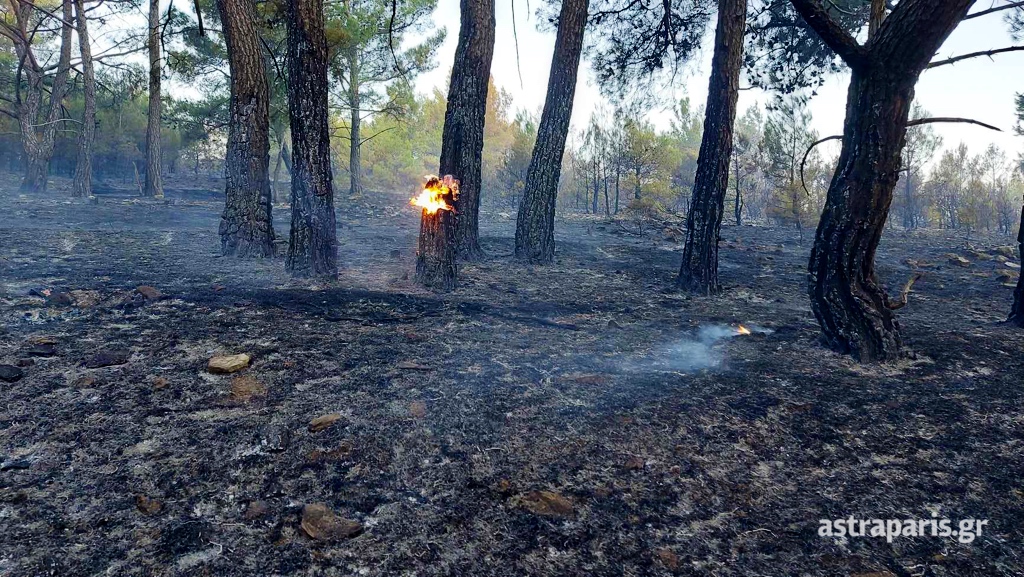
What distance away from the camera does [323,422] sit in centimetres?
301

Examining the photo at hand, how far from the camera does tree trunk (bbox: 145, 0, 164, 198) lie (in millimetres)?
17562

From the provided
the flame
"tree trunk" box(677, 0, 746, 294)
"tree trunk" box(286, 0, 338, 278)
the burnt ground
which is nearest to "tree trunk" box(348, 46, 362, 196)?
"tree trunk" box(286, 0, 338, 278)

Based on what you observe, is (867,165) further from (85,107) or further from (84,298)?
(85,107)

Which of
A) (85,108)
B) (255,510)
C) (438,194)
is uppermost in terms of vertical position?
(85,108)

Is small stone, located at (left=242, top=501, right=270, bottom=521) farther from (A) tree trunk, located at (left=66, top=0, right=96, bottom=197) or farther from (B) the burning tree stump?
(A) tree trunk, located at (left=66, top=0, right=96, bottom=197)

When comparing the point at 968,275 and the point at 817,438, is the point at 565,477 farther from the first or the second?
the point at 968,275

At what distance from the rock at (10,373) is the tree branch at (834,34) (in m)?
6.23

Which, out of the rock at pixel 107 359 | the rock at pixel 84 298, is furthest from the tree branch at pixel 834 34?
the rock at pixel 84 298

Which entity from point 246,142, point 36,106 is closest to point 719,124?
point 246,142

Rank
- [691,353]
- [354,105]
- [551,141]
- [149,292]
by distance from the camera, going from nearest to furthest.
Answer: [691,353]
[149,292]
[551,141]
[354,105]

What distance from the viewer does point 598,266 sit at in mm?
9703

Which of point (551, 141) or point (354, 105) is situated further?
point (354, 105)

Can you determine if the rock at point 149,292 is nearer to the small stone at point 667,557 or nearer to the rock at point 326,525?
the rock at point 326,525

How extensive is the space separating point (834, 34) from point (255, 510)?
16.9 ft
